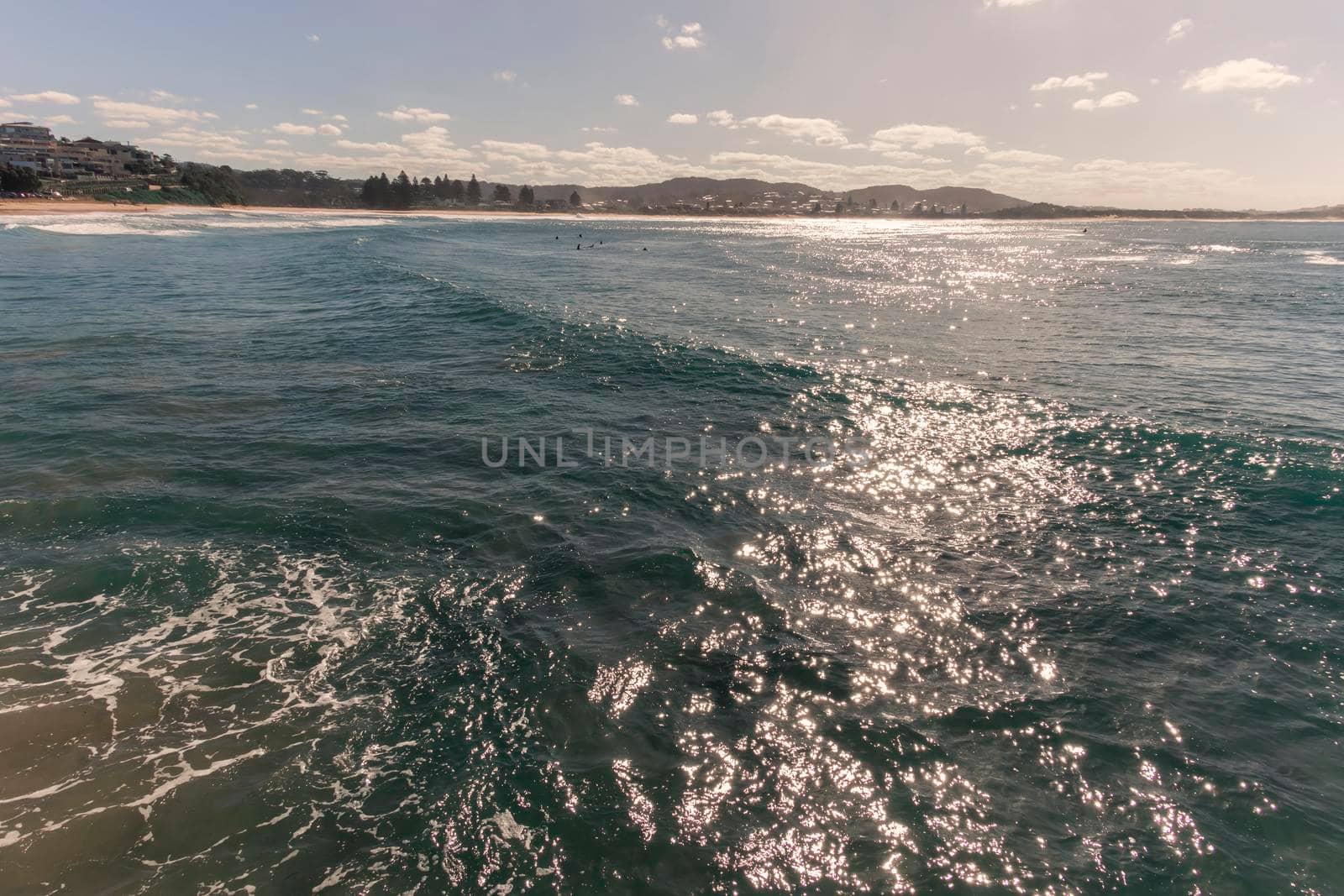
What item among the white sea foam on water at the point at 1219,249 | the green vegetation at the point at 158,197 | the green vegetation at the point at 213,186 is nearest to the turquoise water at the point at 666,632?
the white sea foam on water at the point at 1219,249

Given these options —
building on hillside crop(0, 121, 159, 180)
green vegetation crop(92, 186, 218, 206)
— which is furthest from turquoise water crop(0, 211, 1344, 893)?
building on hillside crop(0, 121, 159, 180)

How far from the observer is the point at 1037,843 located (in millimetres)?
7215

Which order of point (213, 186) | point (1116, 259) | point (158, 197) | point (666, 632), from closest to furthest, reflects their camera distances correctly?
point (666, 632)
point (1116, 259)
point (158, 197)
point (213, 186)

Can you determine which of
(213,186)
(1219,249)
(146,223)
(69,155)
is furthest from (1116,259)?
(69,155)

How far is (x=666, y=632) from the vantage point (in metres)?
10.5

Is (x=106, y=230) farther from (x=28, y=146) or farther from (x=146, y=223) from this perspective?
(x=28, y=146)

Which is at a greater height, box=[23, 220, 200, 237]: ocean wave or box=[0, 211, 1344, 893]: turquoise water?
box=[23, 220, 200, 237]: ocean wave

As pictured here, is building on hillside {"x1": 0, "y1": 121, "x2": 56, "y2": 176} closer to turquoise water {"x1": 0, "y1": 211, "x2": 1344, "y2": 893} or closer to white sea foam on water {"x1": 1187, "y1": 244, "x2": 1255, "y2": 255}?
turquoise water {"x1": 0, "y1": 211, "x2": 1344, "y2": 893}

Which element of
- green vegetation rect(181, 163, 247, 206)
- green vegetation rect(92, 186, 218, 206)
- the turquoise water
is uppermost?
green vegetation rect(181, 163, 247, 206)

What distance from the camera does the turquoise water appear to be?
282 inches

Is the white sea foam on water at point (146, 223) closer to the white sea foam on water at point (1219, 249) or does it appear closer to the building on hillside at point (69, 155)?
the building on hillside at point (69, 155)

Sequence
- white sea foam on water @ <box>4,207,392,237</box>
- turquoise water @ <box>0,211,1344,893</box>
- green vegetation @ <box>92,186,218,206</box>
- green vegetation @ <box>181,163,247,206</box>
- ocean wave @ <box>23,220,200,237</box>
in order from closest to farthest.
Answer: turquoise water @ <box>0,211,1344,893</box> → ocean wave @ <box>23,220,200,237</box> → white sea foam on water @ <box>4,207,392,237</box> → green vegetation @ <box>92,186,218,206</box> → green vegetation @ <box>181,163,247,206</box>

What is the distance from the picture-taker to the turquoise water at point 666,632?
7168 millimetres

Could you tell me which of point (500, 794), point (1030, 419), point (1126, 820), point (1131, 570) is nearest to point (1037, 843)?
point (1126, 820)
